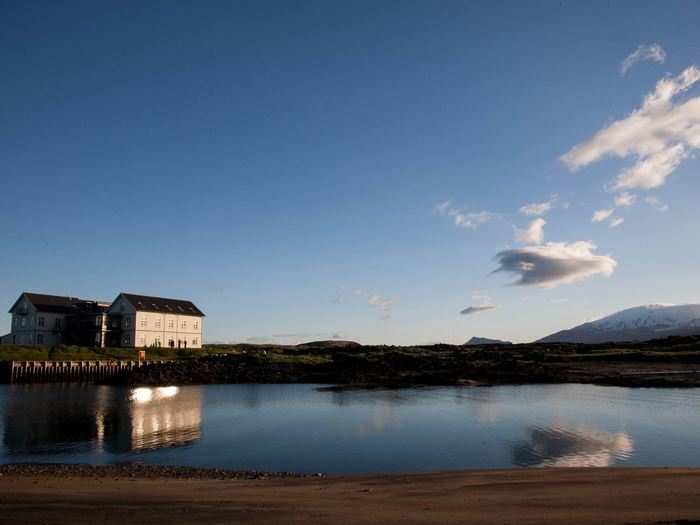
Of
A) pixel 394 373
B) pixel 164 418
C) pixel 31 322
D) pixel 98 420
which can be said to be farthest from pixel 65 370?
pixel 164 418

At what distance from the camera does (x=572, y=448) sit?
937 inches

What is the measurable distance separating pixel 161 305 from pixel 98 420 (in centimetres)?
6650

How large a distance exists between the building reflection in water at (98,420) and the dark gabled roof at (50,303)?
138 feet

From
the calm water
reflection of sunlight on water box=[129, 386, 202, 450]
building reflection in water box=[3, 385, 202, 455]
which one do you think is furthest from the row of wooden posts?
reflection of sunlight on water box=[129, 386, 202, 450]

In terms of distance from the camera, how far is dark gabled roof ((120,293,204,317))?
91875 millimetres

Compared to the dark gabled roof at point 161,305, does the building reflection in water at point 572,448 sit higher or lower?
lower

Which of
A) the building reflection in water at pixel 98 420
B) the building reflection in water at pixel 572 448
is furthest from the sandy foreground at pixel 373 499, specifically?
the building reflection in water at pixel 98 420

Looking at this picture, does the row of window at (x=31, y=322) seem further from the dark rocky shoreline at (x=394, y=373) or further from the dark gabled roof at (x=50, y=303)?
the dark rocky shoreline at (x=394, y=373)

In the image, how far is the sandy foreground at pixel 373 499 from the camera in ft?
34.7

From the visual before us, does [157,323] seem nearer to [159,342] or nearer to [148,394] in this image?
[159,342]

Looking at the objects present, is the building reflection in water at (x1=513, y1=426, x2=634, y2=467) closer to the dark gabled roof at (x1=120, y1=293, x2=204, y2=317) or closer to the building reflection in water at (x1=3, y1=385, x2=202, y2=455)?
the building reflection in water at (x1=3, y1=385, x2=202, y2=455)

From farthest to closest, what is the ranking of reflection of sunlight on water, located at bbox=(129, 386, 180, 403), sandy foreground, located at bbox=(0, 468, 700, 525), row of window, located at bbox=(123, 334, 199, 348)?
row of window, located at bbox=(123, 334, 199, 348)
reflection of sunlight on water, located at bbox=(129, 386, 180, 403)
sandy foreground, located at bbox=(0, 468, 700, 525)

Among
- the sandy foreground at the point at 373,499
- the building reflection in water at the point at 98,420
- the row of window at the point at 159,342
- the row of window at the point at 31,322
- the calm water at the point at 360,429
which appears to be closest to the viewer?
the sandy foreground at the point at 373,499

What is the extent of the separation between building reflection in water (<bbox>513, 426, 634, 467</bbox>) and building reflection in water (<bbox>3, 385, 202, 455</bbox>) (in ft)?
52.0
